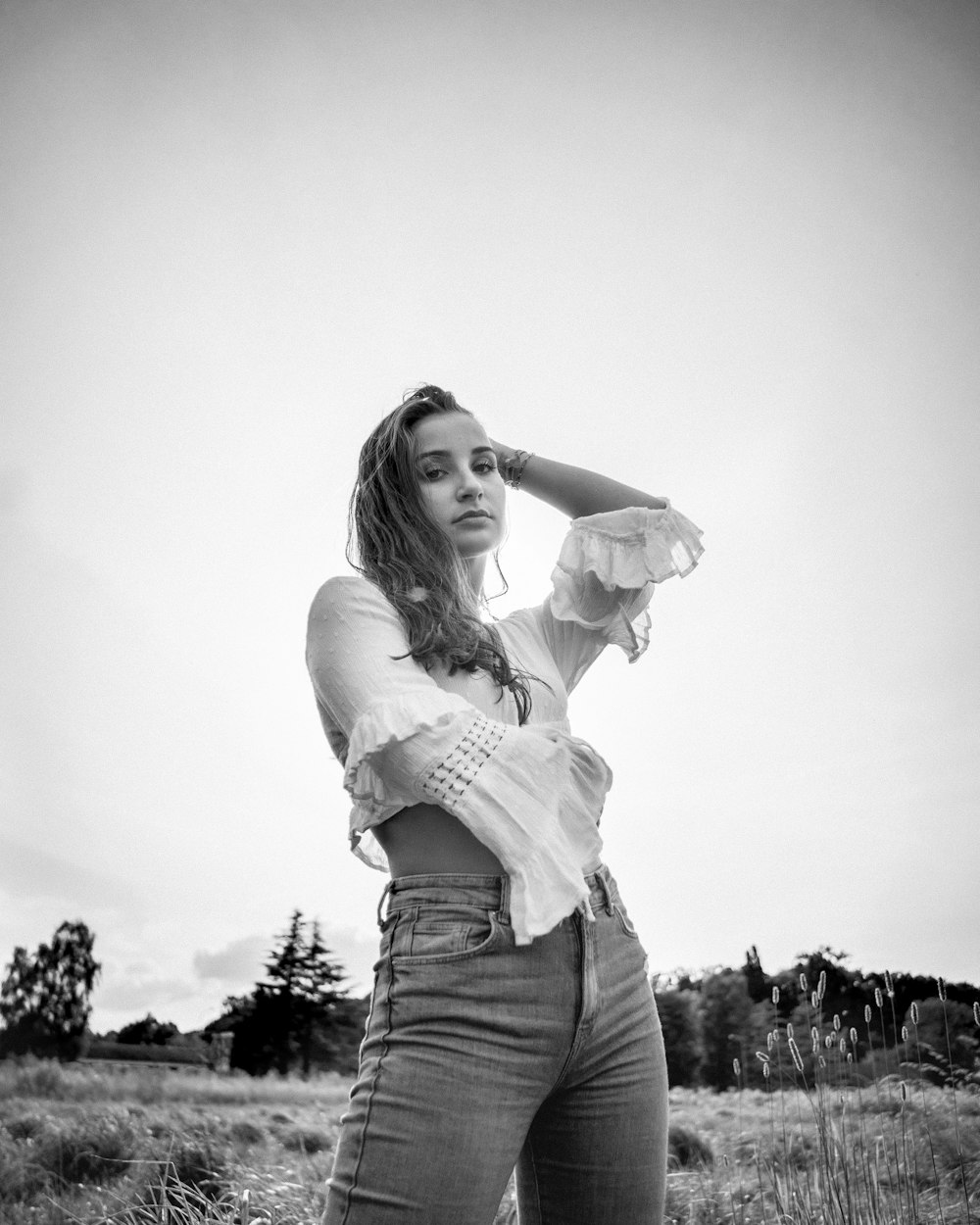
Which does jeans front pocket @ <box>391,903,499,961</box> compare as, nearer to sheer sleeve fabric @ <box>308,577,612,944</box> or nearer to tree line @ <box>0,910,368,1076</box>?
sheer sleeve fabric @ <box>308,577,612,944</box>

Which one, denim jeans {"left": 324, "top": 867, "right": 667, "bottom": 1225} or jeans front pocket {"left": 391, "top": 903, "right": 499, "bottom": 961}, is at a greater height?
jeans front pocket {"left": 391, "top": 903, "right": 499, "bottom": 961}

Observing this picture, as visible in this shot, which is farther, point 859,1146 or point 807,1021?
point 807,1021

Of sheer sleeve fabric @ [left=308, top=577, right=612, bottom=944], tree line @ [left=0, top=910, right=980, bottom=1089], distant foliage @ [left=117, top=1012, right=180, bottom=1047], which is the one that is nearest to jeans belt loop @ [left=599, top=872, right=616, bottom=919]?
sheer sleeve fabric @ [left=308, top=577, right=612, bottom=944]

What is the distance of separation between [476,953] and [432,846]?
130 millimetres

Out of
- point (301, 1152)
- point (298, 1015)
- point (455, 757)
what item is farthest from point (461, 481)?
point (298, 1015)

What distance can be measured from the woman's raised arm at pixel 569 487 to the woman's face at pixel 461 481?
105 mm

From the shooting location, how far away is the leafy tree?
15.6 ft

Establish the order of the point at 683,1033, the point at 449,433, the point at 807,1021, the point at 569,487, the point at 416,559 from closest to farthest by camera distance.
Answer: the point at 416,559 → the point at 449,433 → the point at 569,487 → the point at 807,1021 → the point at 683,1033

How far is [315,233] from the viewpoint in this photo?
20.7 feet

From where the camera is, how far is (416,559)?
4.25ft

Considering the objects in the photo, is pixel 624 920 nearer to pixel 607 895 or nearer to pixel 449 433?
pixel 607 895

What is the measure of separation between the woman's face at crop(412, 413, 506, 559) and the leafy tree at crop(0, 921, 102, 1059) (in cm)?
470

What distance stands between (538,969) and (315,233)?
6306 millimetres

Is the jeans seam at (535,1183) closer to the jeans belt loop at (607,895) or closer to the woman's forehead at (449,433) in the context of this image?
the jeans belt loop at (607,895)
